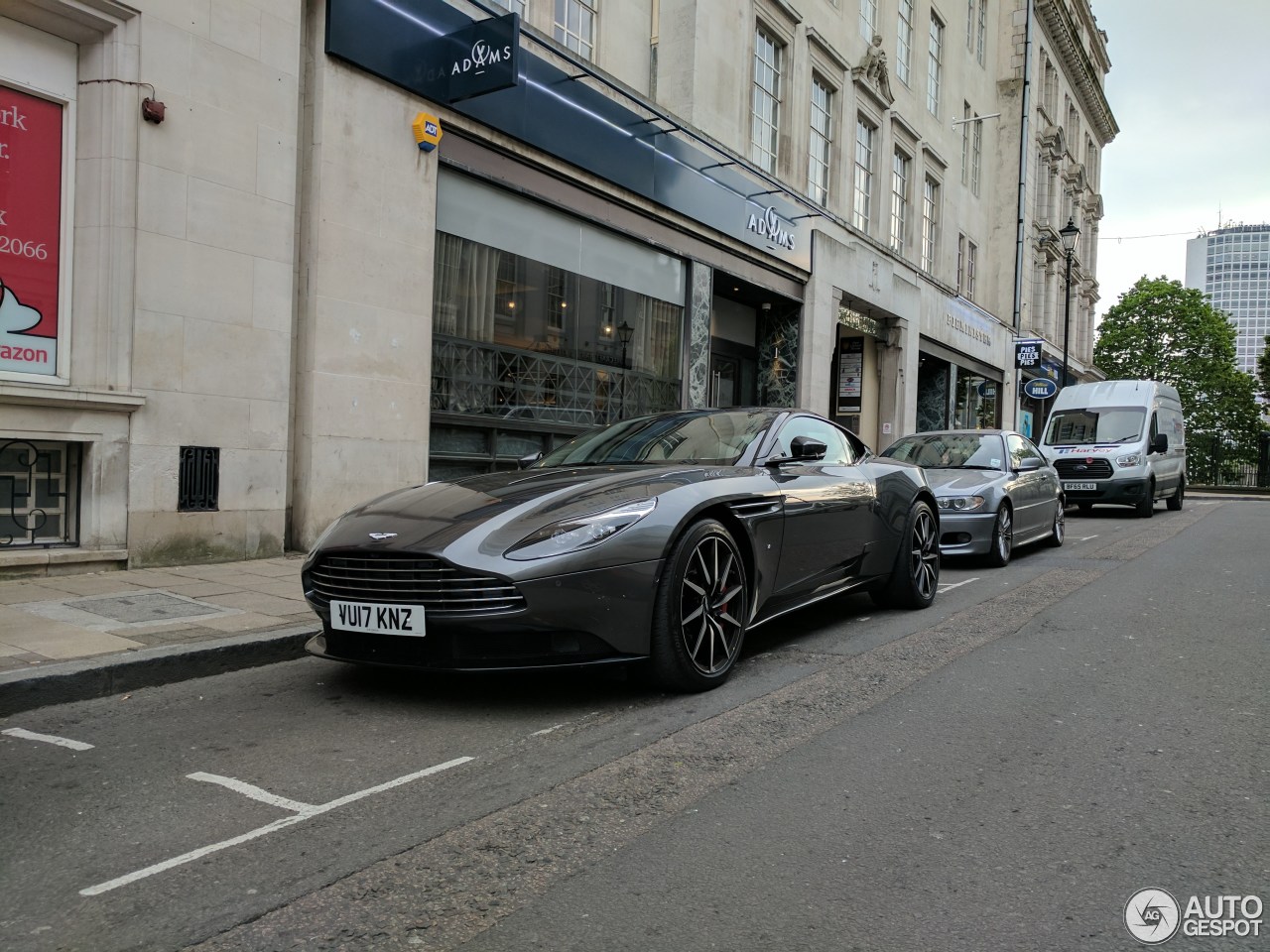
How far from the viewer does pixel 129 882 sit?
259 cm

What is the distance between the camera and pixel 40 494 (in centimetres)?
706

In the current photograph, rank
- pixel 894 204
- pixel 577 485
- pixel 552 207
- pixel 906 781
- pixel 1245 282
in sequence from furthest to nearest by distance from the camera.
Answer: pixel 1245 282
pixel 894 204
pixel 552 207
pixel 577 485
pixel 906 781

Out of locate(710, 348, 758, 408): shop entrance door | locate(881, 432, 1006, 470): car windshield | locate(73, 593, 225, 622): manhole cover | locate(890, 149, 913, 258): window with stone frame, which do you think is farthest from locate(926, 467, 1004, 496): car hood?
locate(890, 149, 913, 258): window with stone frame

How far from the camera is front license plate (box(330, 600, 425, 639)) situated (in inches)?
157

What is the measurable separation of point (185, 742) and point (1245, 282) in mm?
158156

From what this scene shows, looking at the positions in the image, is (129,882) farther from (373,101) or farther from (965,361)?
(965,361)

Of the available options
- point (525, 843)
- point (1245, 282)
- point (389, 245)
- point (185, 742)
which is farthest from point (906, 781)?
point (1245, 282)

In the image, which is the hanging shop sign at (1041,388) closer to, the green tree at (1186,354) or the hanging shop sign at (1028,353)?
the hanging shop sign at (1028,353)

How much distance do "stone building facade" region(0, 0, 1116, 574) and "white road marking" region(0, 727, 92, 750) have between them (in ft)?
10.7

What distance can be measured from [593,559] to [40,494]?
512 cm

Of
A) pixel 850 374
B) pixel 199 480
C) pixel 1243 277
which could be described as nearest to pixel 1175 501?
pixel 850 374

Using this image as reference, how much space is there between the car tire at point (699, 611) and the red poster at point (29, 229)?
17.8 ft

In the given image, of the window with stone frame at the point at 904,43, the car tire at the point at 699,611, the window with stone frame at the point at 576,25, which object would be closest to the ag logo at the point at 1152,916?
the car tire at the point at 699,611

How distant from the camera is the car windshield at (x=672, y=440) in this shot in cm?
548
